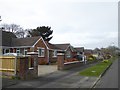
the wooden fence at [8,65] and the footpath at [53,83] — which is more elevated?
the wooden fence at [8,65]

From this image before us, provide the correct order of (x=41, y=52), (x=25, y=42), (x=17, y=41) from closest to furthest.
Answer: (x=25, y=42) < (x=41, y=52) < (x=17, y=41)

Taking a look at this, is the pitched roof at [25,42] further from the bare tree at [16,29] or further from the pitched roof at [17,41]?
the bare tree at [16,29]

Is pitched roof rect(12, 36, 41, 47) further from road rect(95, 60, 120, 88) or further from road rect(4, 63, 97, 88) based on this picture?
road rect(4, 63, 97, 88)

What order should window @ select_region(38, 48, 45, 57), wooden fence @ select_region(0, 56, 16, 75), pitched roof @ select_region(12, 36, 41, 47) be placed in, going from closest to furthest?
wooden fence @ select_region(0, 56, 16, 75) < pitched roof @ select_region(12, 36, 41, 47) < window @ select_region(38, 48, 45, 57)

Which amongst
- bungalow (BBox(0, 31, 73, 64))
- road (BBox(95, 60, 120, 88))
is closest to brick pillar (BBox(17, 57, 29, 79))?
road (BBox(95, 60, 120, 88))

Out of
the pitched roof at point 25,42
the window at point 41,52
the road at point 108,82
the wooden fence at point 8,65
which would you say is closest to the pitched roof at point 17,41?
the pitched roof at point 25,42

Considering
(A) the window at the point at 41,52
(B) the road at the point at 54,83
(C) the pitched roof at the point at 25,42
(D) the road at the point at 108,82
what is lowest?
(D) the road at the point at 108,82

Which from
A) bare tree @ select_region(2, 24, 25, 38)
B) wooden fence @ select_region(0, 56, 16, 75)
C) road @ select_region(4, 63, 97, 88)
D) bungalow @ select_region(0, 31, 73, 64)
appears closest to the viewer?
road @ select_region(4, 63, 97, 88)

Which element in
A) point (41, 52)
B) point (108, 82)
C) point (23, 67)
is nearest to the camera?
point (23, 67)

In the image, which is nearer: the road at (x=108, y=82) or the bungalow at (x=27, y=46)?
the road at (x=108, y=82)

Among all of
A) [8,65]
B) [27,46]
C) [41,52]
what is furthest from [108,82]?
[41,52]

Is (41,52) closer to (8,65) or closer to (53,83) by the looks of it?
(8,65)

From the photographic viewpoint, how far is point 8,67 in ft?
60.3

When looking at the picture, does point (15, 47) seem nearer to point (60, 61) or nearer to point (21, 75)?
point (60, 61)
